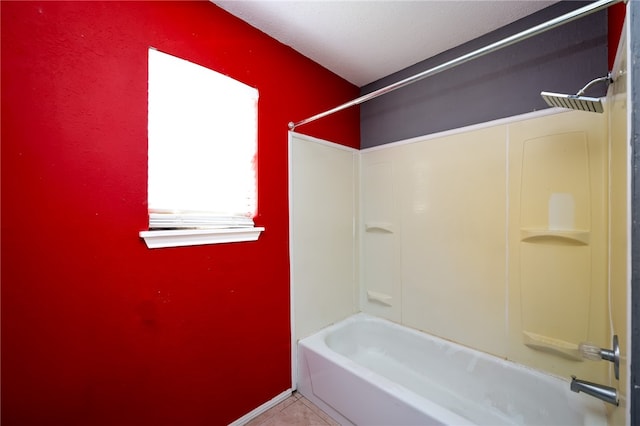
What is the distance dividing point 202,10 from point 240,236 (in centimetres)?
122

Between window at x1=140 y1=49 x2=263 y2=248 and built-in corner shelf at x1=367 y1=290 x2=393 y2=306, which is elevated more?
window at x1=140 y1=49 x2=263 y2=248

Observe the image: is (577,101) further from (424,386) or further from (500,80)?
(424,386)

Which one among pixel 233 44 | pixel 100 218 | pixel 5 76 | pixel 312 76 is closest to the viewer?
pixel 5 76

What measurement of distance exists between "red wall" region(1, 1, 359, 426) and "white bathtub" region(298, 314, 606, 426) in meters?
0.46

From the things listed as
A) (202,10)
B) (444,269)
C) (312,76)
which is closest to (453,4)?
(312,76)

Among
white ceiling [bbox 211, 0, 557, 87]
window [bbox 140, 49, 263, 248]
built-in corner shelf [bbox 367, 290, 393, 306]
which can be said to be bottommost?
built-in corner shelf [bbox 367, 290, 393, 306]

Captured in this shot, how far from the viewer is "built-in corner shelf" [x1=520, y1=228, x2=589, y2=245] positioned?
4.33ft

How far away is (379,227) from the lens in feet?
7.12

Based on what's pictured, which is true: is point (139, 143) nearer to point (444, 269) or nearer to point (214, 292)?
point (214, 292)

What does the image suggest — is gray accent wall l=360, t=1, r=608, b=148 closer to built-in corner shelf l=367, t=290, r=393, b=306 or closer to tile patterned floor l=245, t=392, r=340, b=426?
built-in corner shelf l=367, t=290, r=393, b=306

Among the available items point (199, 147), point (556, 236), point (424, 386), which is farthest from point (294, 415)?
point (556, 236)

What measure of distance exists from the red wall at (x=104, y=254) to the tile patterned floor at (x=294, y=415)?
0.32 feet

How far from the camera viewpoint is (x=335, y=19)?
1.52 m

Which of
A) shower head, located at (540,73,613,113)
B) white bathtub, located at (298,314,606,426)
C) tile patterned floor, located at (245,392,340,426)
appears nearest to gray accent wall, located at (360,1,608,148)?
shower head, located at (540,73,613,113)
